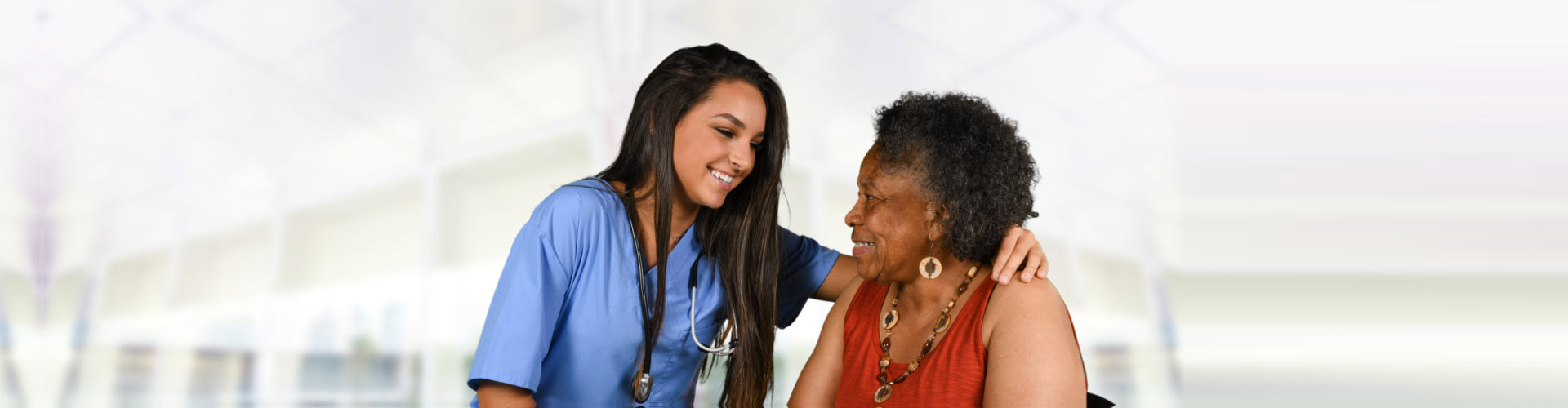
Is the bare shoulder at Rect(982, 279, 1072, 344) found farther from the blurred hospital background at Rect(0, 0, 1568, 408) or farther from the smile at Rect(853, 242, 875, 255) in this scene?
the blurred hospital background at Rect(0, 0, 1568, 408)

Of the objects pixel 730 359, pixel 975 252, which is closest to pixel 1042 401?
pixel 975 252

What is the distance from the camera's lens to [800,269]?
2.27 m

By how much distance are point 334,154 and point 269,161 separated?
0.32 metres

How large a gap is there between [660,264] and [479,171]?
127 inches

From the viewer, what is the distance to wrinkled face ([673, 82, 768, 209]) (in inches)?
71.5

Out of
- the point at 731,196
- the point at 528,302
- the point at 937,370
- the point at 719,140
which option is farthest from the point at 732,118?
the point at 937,370

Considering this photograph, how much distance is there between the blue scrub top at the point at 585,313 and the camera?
1.69m

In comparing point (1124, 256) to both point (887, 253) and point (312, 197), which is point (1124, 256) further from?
point (312, 197)

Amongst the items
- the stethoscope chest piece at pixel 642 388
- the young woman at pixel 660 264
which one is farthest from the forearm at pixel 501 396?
the stethoscope chest piece at pixel 642 388

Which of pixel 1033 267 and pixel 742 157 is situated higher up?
pixel 742 157

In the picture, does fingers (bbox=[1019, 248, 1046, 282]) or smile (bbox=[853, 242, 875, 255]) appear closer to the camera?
fingers (bbox=[1019, 248, 1046, 282])

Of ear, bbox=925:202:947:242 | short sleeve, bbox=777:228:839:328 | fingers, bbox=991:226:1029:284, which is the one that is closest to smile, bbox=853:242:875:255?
ear, bbox=925:202:947:242

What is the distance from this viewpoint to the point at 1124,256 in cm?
473

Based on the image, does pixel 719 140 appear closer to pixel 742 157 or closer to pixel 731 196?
pixel 742 157
